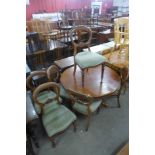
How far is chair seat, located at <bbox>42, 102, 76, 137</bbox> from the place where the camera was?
1.81m

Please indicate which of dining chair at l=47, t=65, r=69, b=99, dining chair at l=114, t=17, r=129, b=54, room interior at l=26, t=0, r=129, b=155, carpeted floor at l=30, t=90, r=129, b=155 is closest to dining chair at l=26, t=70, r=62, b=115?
room interior at l=26, t=0, r=129, b=155

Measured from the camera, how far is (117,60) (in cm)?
278

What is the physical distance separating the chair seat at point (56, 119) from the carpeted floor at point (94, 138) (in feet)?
0.92

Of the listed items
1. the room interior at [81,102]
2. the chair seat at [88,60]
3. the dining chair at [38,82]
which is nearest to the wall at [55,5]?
the room interior at [81,102]

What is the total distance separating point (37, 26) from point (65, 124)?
10.2 feet

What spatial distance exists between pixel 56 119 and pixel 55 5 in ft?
19.8

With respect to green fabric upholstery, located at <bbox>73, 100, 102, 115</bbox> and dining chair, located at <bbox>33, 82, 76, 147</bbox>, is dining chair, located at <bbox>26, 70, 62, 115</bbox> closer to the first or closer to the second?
dining chair, located at <bbox>33, 82, 76, 147</bbox>

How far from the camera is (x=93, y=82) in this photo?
88.9 inches

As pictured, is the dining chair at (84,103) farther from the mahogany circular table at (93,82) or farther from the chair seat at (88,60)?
the chair seat at (88,60)

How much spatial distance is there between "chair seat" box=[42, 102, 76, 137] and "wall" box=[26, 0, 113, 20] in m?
4.85

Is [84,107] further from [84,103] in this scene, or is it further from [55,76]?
[55,76]

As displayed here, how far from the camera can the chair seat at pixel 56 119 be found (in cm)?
181
